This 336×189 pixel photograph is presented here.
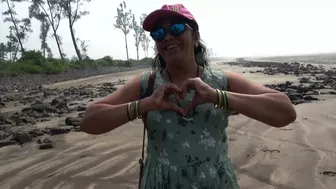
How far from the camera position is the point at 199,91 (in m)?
1.85

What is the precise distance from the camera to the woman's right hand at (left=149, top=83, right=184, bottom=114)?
186 centimetres

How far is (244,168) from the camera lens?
443cm

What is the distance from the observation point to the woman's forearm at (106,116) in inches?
76.8

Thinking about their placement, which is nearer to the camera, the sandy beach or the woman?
the woman

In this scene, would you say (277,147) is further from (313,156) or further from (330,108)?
(330,108)

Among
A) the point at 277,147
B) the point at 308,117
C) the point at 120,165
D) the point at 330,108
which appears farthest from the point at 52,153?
the point at 330,108

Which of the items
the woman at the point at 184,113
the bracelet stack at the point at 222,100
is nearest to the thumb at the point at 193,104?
the woman at the point at 184,113

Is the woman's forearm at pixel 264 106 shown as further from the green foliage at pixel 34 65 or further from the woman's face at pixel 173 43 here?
the green foliage at pixel 34 65

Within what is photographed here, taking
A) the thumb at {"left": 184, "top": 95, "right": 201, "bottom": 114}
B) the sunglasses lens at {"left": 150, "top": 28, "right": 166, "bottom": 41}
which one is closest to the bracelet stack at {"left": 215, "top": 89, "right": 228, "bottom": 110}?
the thumb at {"left": 184, "top": 95, "right": 201, "bottom": 114}

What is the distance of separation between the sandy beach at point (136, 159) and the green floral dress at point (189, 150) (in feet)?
6.93

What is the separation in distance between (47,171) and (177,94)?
10.8 feet

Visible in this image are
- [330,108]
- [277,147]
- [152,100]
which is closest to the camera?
[152,100]

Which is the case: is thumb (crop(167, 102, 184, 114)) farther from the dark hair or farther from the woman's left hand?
the dark hair

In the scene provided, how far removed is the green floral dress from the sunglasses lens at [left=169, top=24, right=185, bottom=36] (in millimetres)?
339
